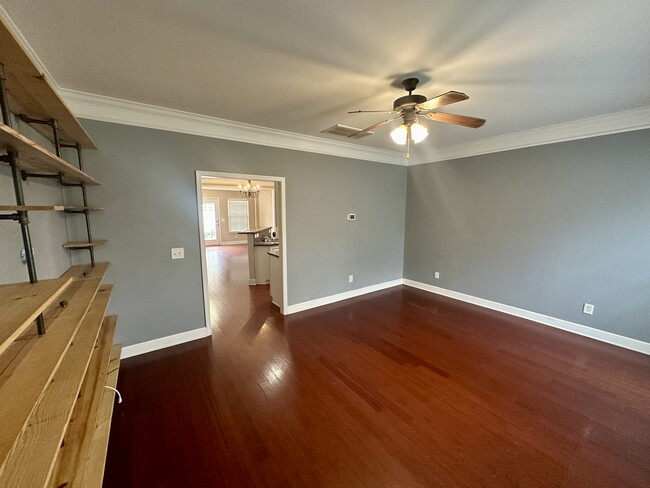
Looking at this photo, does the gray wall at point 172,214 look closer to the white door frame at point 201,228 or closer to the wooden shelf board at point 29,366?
the white door frame at point 201,228

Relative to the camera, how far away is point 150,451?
5.69ft

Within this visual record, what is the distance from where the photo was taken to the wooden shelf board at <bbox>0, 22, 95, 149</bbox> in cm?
88

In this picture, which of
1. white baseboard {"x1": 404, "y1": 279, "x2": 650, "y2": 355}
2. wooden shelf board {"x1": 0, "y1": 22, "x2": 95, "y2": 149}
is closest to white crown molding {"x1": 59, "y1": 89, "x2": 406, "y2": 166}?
wooden shelf board {"x1": 0, "y1": 22, "x2": 95, "y2": 149}

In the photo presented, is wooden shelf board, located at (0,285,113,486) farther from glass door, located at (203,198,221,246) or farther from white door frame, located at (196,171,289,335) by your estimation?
glass door, located at (203,198,221,246)

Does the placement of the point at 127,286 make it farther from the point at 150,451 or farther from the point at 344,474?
the point at 344,474

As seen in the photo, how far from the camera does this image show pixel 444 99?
5.76 feet

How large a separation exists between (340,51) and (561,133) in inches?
129

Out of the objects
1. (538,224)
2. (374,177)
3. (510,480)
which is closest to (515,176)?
(538,224)

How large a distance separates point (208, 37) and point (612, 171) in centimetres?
432

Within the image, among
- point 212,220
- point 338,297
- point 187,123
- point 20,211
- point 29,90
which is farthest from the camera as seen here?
point 212,220

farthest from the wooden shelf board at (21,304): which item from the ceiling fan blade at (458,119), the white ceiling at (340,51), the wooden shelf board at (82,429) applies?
the ceiling fan blade at (458,119)

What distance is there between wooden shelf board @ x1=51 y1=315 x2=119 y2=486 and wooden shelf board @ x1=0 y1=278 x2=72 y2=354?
0.71 meters

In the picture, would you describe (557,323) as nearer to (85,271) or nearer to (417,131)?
(417,131)

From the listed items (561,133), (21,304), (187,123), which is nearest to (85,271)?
(21,304)
